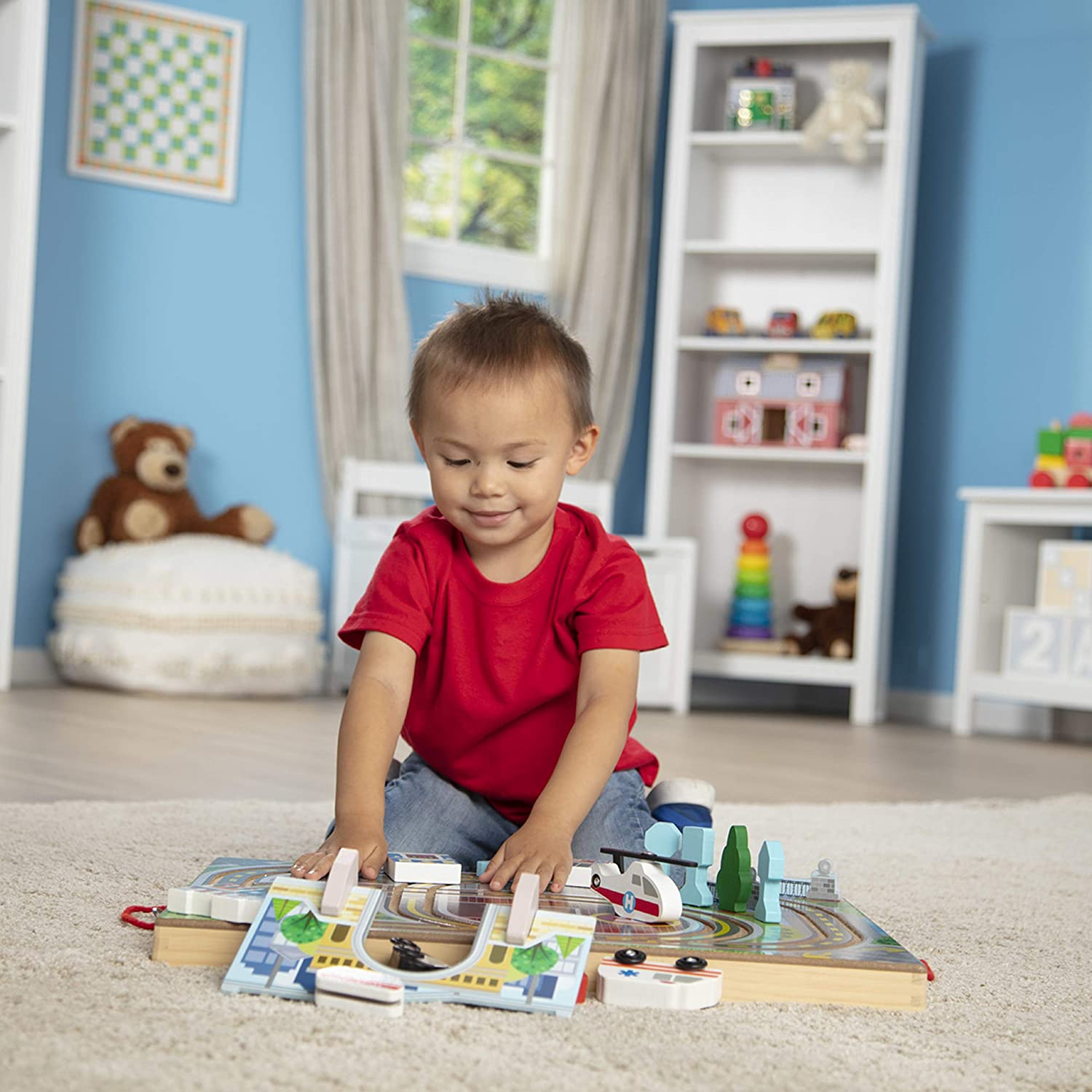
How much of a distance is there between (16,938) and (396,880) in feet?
0.85

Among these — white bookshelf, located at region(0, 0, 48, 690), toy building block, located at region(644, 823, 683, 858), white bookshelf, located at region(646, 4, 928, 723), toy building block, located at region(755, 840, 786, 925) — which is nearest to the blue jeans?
toy building block, located at region(644, 823, 683, 858)

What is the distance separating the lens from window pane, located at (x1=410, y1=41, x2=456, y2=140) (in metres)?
3.71

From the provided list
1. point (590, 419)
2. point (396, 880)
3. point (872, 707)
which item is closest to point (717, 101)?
point (872, 707)

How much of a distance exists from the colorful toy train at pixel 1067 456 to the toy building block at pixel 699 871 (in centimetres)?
241

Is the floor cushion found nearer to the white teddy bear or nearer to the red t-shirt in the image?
the white teddy bear

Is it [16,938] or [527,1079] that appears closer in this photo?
[527,1079]

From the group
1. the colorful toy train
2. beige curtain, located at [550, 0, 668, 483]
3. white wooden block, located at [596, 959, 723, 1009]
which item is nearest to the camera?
white wooden block, located at [596, 959, 723, 1009]

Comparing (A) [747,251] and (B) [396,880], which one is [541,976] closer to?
(B) [396,880]

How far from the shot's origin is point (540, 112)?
3914mm

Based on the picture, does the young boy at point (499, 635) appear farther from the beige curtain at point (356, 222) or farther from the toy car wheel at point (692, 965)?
the beige curtain at point (356, 222)

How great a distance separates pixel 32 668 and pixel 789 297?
207 centimetres

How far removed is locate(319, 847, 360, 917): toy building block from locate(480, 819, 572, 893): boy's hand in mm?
121

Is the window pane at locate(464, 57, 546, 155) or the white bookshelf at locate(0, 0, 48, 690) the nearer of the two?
the white bookshelf at locate(0, 0, 48, 690)

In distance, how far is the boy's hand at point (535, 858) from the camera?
106 cm
